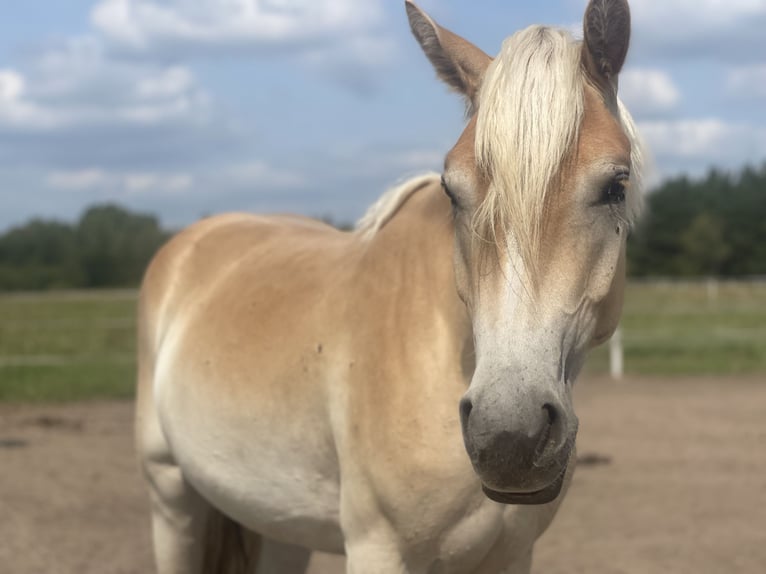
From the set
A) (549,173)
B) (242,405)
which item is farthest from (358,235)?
(549,173)

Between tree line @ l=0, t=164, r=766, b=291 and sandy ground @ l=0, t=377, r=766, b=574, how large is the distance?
929 inches

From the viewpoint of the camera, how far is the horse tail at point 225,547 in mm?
3338

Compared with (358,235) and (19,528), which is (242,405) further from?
(19,528)

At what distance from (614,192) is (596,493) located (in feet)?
15.5

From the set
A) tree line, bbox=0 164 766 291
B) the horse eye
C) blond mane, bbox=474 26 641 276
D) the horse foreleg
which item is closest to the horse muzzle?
blond mane, bbox=474 26 641 276

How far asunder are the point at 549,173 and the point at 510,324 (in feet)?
0.97

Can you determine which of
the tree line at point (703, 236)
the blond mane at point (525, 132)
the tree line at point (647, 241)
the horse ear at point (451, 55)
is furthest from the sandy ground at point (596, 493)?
the tree line at point (703, 236)

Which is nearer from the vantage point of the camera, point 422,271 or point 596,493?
point 422,271

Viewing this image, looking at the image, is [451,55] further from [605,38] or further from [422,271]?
[422,271]

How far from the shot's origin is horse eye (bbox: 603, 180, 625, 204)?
1.75 meters

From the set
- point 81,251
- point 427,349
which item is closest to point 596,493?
point 427,349

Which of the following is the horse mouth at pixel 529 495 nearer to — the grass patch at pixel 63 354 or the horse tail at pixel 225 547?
the horse tail at pixel 225 547

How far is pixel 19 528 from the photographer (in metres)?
5.28

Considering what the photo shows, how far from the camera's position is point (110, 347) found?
1410cm
